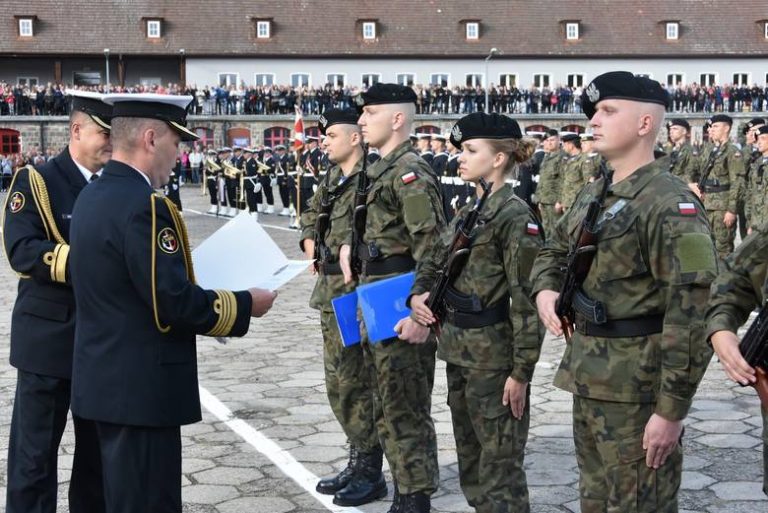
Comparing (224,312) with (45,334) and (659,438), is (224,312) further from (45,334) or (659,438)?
(659,438)

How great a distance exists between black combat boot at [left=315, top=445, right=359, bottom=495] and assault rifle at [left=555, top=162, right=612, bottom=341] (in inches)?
86.6

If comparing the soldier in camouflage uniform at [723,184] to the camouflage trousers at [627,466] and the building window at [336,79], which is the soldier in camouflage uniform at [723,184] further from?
the building window at [336,79]

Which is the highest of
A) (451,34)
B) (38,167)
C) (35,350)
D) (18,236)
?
(451,34)

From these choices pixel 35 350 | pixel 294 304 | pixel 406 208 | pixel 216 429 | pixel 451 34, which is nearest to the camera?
pixel 35 350

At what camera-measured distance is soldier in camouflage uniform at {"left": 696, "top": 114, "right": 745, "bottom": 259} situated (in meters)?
14.0

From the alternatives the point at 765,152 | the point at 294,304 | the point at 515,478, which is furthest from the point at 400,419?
the point at 765,152

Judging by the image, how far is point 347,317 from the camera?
223 inches

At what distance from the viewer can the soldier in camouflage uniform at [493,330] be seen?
461cm

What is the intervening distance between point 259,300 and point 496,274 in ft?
3.81

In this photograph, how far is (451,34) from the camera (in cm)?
5709

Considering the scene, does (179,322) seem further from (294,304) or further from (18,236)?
(294,304)

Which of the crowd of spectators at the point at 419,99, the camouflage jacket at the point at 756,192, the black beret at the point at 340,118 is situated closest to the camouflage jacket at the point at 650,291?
the black beret at the point at 340,118

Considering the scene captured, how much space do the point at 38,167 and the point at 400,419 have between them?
6.85ft

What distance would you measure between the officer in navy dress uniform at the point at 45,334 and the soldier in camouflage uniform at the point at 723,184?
10760 mm
